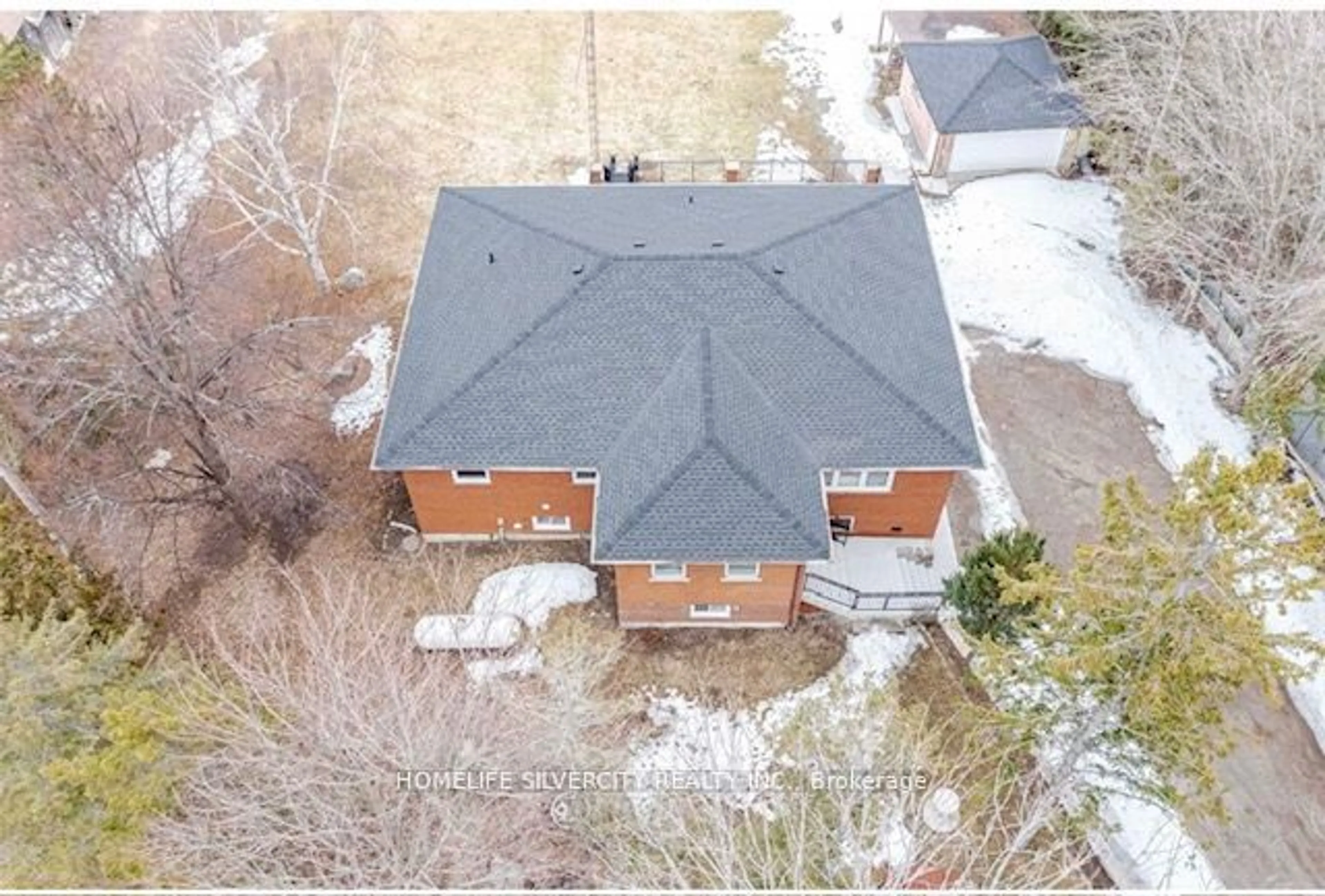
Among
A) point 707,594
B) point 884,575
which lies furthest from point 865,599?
point 707,594

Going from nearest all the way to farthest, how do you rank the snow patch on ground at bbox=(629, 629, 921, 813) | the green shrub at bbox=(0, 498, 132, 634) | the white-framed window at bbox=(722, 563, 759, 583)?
the green shrub at bbox=(0, 498, 132, 634), the snow patch on ground at bbox=(629, 629, 921, 813), the white-framed window at bbox=(722, 563, 759, 583)

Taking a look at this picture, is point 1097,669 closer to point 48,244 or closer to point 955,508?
point 955,508

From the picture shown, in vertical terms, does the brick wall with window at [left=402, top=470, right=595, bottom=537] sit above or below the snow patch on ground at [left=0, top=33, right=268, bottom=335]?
below

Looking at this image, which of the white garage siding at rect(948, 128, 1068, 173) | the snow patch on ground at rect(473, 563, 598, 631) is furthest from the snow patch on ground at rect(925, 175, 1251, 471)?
the snow patch on ground at rect(473, 563, 598, 631)

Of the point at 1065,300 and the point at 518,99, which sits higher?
the point at 518,99

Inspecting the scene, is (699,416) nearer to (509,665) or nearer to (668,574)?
(668,574)

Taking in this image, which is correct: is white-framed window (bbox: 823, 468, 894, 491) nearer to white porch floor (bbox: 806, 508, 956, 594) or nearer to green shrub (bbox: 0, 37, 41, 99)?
white porch floor (bbox: 806, 508, 956, 594)
